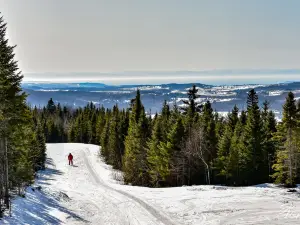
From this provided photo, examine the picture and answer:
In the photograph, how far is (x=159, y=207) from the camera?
2822 centimetres

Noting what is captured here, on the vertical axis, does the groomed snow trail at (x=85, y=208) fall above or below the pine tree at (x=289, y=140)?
below

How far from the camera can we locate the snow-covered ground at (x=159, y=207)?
2377cm

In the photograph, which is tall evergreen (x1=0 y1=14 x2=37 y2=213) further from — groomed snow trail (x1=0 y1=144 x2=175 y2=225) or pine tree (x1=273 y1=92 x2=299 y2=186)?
pine tree (x1=273 y1=92 x2=299 y2=186)

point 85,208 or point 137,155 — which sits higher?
point 85,208

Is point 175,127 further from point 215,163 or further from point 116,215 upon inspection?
point 116,215

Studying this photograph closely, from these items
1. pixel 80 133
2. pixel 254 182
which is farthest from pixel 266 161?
pixel 80 133

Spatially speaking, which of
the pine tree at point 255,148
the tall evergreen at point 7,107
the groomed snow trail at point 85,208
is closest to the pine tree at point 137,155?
the groomed snow trail at point 85,208

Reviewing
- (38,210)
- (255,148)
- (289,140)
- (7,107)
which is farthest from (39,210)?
(255,148)

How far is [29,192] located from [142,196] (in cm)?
936

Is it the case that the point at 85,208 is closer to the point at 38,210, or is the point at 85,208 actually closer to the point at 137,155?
the point at 38,210

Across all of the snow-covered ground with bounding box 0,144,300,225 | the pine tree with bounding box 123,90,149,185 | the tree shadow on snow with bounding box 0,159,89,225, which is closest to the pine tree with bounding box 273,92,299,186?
the snow-covered ground with bounding box 0,144,300,225

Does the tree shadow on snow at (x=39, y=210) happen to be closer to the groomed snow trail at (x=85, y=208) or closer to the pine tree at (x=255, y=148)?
the groomed snow trail at (x=85, y=208)

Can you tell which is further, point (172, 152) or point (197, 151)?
point (172, 152)

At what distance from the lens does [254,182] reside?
45625mm
